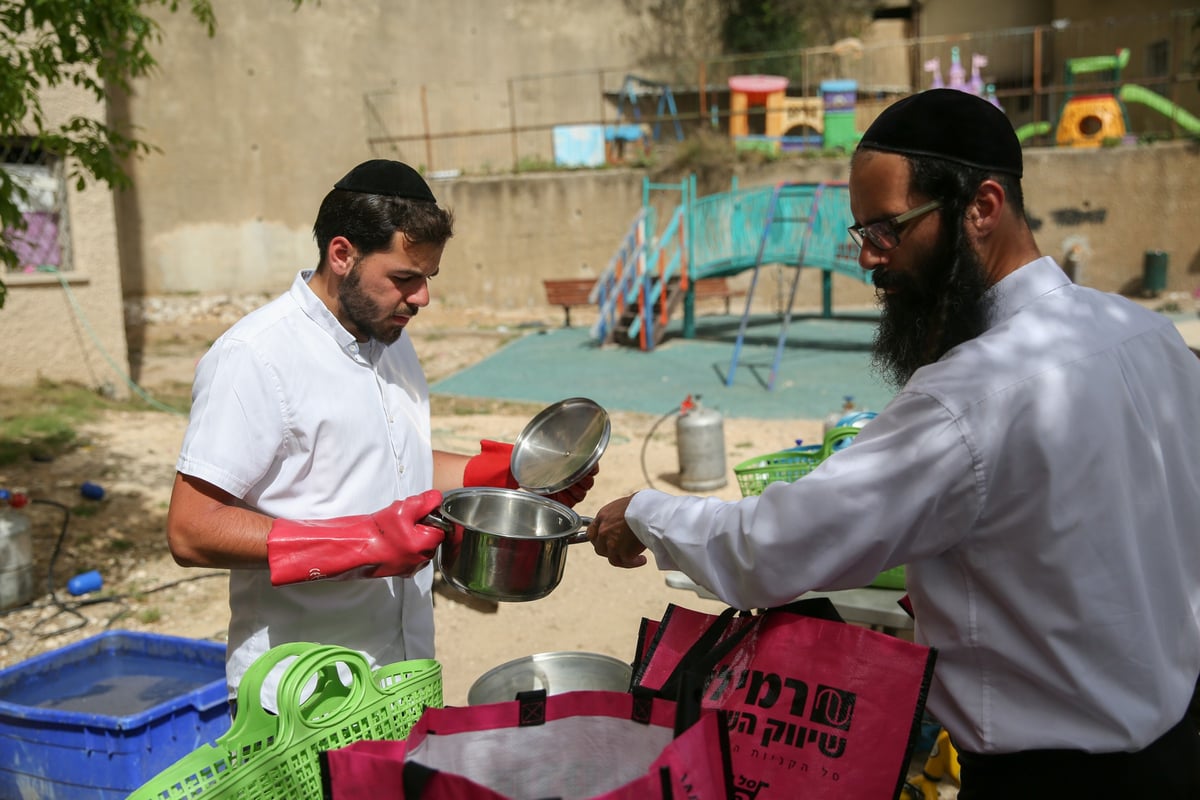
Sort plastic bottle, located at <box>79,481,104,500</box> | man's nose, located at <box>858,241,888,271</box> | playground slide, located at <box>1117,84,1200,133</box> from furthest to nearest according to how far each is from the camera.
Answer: playground slide, located at <box>1117,84,1200,133</box> < plastic bottle, located at <box>79,481,104,500</box> < man's nose, located at <box>858,241,888,271</box>

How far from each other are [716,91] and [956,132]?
20.9 metres

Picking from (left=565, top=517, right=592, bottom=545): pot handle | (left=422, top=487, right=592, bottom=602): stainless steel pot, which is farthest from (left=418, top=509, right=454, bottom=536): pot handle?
(left=565, top=517, right=592, bottom=545): pot handle

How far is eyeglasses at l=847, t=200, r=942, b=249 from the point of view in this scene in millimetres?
1681

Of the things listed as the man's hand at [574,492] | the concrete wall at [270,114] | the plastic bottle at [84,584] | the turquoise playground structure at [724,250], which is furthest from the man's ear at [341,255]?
the concrete wall at [270,114]

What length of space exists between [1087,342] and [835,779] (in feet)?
2.69

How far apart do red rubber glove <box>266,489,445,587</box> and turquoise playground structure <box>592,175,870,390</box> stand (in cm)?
1011

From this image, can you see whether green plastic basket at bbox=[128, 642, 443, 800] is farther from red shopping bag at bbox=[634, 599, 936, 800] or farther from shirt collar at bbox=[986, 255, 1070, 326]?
shirt collar at bbox=[986, 255, 1070, 326]

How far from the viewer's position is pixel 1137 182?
15484 mm

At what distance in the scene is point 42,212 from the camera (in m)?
10.9

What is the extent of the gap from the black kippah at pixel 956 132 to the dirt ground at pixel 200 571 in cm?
257

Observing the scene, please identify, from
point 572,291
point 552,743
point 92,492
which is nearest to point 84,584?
point 92,492

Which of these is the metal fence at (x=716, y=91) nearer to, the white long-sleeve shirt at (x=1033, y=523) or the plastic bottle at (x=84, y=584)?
the plastic bottle at (x=84, y=584)

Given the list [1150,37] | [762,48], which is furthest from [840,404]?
[762,48]

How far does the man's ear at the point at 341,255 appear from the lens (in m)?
2.44
